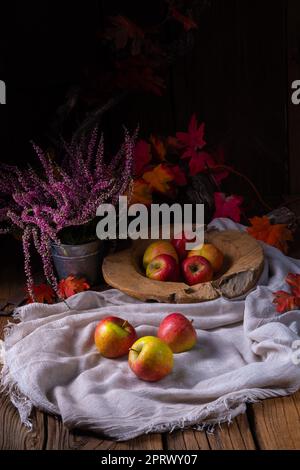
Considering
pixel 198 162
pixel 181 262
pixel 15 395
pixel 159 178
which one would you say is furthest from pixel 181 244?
pixel 15 395

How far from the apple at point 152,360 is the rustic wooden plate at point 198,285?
0.29 m

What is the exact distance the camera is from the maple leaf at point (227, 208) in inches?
104

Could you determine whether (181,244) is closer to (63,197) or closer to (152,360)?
(63,197)

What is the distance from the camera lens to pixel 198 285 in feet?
6.81

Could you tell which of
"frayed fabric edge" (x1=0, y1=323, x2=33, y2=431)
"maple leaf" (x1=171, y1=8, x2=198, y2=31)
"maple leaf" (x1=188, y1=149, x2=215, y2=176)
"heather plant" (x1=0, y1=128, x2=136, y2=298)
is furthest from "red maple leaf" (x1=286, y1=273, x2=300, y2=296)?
"maple leaf" (x1=171, y1=8, x2=198, y2=31)

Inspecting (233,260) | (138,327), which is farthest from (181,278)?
(138,327)

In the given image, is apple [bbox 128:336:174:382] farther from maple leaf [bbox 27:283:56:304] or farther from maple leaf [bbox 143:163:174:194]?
maple leaf [bbox 143:163:174:194]

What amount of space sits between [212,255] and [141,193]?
40cm

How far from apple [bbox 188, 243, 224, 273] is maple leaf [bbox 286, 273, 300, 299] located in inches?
8.7

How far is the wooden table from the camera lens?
155cm

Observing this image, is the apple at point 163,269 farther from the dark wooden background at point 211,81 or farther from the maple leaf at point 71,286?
the dark wooden background at point 211,81

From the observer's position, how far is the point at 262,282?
2.19m

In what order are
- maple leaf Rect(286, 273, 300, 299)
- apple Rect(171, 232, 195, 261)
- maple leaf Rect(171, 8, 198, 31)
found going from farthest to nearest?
maple leaf Rect(171, 8, 198, 31) → apple Rect(171, 232, 195, 261) → maple leaf Rect(286, 273, 300, 299)
